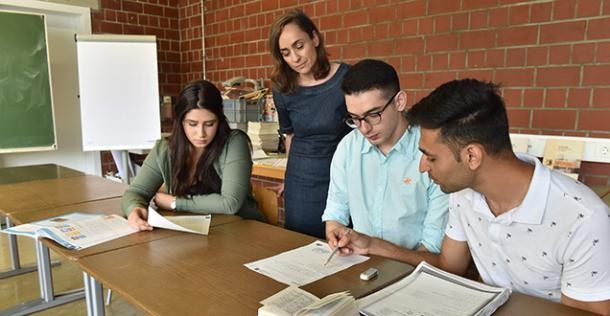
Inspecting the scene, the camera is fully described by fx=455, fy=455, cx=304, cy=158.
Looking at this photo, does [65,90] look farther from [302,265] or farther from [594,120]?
[594,120]

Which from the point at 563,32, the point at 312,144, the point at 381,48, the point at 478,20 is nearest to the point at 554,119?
the point at 563,32

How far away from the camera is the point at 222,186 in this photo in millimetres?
1921

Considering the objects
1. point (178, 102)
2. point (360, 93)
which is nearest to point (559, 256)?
point (360, 93)

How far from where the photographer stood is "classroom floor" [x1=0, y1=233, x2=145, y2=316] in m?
2.53

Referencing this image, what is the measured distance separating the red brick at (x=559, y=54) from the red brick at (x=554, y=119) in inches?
9.9

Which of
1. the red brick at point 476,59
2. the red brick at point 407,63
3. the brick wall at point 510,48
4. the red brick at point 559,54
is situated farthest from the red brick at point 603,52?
the red brick at point 407,63

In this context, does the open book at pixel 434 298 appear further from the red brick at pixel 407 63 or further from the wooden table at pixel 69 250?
the red brick at pixel 407 63

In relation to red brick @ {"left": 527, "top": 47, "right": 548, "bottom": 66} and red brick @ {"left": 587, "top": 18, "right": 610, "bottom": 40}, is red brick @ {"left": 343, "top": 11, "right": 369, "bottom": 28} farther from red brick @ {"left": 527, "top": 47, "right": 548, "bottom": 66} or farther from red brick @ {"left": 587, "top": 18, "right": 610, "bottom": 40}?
red brick @ {"left": 587, "top": 18, "right": 610, "bottom": 40}

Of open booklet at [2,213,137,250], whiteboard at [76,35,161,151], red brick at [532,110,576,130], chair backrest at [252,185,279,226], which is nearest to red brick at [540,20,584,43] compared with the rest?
red brick at [532,110,576,130]

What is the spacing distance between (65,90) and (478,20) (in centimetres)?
389

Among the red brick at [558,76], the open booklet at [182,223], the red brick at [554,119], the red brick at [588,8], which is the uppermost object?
the red brick at [588,8]

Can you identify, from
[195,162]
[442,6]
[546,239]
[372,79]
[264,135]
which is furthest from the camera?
[264,135]

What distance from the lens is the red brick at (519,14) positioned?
2363 mm

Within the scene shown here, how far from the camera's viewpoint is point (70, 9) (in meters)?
4.29
